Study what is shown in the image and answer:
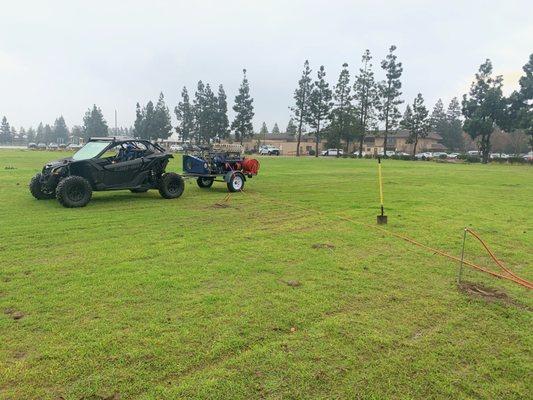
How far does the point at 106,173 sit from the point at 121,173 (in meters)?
0.41

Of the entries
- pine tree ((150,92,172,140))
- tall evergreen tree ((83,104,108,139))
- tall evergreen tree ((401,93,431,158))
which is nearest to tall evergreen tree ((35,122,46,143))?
tall evergreen tree ((83,104,108,139))

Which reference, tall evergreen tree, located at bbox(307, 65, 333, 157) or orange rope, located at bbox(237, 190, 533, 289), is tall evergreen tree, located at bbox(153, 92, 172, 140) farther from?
orange rope, located at bbox(237, 190, 533, 289)

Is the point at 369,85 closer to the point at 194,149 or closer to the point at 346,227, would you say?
the point at 194,149

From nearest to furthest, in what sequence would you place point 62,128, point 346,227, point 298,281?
point 298,281, point 346,227, point 62,128

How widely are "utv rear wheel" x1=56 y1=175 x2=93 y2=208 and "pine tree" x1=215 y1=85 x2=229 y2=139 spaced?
7092cm

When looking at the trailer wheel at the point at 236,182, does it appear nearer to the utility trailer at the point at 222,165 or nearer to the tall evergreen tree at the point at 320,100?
the utility trailer at the point at 222,165

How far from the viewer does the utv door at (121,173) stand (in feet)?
36.0

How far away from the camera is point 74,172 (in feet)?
34.8

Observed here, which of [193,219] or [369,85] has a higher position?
[369,85]

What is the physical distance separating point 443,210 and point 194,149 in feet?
27.2

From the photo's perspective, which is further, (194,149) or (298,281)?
(194,149)

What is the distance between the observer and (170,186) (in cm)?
1234

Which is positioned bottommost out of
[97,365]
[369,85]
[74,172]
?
[97,365]

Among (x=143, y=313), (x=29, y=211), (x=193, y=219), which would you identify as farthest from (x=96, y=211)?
(x=143, y=313)
